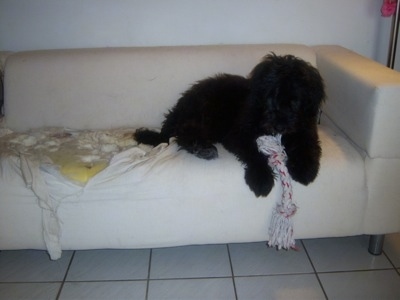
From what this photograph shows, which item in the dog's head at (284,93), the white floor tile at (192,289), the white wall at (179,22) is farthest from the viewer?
the white wall at (179,22)

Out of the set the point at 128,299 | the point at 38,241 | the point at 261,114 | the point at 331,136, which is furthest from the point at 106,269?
the point at 331,136

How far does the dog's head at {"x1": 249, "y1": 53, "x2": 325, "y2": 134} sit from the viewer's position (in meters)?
1.49

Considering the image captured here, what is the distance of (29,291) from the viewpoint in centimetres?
163

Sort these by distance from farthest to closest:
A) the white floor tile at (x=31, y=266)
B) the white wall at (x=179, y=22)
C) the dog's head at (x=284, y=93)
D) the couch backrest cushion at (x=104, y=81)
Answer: the white wall at (x=179, y=22) < the couch backrest cushion at (x=104, y=81) < the white floor tile at (x=31, y=266) < the dog's head at (x=284, y=93)

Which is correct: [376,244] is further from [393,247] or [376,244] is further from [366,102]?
[366,102]

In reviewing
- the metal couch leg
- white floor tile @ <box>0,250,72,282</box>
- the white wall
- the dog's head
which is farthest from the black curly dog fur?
white floor tile @ <box>0,250,72,282</box>

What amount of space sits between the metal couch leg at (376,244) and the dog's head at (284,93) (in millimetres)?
721

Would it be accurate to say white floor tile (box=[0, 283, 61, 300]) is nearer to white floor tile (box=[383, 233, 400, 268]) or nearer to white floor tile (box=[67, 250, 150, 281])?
white floor tile (box=[67, 250, 150, 281])

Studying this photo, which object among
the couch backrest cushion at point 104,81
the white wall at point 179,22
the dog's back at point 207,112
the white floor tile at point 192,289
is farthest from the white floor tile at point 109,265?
the white wall at point 179,22

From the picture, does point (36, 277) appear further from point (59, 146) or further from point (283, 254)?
point (283, 254)

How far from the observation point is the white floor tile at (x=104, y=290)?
5.25 feet

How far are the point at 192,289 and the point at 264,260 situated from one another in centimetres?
40

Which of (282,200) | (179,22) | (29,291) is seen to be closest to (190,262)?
(282,200)

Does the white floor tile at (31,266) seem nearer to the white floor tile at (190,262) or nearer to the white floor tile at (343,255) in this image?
the white floor tile at (190,262)
